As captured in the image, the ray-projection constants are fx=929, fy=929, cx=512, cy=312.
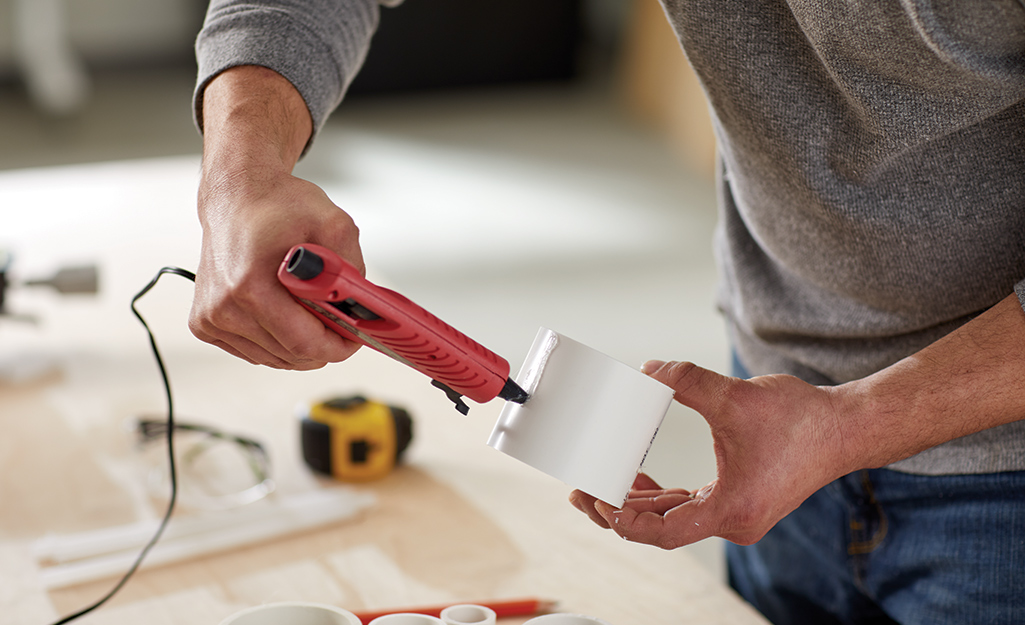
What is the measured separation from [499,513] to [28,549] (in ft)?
1.34

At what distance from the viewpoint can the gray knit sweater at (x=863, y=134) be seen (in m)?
0.67

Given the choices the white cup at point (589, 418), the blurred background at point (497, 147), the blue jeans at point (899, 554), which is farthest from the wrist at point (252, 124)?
the blurred background at point (497, 147)

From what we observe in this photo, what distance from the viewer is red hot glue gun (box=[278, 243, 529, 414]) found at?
0.53 metres

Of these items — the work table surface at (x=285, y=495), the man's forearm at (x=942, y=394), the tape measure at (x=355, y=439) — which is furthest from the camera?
the tape measure at (x=355, y=439)

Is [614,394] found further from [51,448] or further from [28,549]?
[51,448]

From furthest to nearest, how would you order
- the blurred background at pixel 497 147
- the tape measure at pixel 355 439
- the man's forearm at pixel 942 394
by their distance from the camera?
the blurred background at pixel 497 147
the tape measure at pixel 355 439
the man's forearm at pixel 942 394

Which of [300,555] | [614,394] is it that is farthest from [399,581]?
[614,394]

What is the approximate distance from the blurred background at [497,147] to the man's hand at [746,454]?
1.33m

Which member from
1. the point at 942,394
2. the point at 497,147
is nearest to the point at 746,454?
the point at 942,394

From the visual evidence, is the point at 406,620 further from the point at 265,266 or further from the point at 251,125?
the point at 251,125

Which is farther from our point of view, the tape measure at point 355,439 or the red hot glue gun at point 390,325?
the tape measure at point 355,439

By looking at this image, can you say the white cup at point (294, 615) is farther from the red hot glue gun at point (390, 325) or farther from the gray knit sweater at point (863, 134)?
the gray knit sweater at point (863, 134)

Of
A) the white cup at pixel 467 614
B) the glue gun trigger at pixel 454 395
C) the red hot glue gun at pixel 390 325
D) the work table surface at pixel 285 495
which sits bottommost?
the work table surface at pixel 285 495

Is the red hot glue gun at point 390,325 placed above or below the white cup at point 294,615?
above
